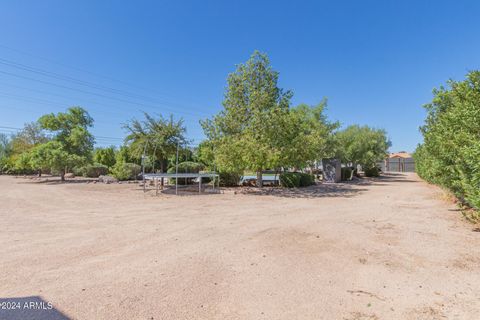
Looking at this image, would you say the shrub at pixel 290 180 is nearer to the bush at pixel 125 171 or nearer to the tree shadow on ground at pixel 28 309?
the bush at pixel 125 171

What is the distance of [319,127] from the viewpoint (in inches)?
926

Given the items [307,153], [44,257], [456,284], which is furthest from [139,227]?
[307,153]

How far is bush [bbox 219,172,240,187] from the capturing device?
18766mm

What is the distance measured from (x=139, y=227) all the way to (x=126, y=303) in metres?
3.98

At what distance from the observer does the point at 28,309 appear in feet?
9.52

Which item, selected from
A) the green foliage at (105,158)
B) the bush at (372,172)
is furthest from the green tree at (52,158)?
the bush at (372,172)

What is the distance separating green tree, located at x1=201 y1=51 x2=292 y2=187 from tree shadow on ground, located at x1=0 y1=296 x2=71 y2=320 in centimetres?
1209

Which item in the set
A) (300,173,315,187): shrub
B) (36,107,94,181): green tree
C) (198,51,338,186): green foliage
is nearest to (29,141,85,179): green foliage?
(36,107,94,181): green tree

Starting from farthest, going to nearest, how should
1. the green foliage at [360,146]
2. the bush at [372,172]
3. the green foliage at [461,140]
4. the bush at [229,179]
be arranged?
the bush at [372,172] < the green foliage at [360,146] < the bush at [229,179] < the green foliage at [461,140]

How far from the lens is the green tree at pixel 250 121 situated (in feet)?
49.3

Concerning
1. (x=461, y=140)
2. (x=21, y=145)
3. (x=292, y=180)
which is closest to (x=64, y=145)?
(x=21, y=145)

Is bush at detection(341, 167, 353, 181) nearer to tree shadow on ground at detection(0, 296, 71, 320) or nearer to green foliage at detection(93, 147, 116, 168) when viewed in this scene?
green foliage at detection(93, 147, 116, 168)

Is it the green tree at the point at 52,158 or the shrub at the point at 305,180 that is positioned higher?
the green tree at the point at 52,158

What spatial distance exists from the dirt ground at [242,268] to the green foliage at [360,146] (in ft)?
A: 64.4
